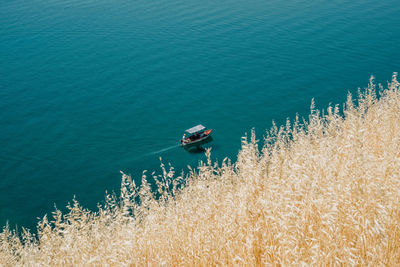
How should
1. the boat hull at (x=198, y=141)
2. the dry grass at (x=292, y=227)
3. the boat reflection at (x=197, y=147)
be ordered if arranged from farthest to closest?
the boat reflection at (x=197, y=147), the boat hull at (x=198, y=141), the dry grass at (x=292, y=227)

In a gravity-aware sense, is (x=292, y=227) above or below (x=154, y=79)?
above

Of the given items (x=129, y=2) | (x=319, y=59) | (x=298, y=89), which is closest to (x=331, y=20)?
(x=319, y=59)

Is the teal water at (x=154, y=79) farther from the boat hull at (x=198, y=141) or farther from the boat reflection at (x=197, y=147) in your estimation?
the boat hull at (x=198, y=141)

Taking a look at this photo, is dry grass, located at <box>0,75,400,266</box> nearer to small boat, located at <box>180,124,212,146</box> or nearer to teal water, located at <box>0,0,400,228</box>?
teal water, located at <box>0,0,400,228</box>

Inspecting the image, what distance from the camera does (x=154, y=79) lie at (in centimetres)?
3388

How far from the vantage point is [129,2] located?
Answer: 184 ft

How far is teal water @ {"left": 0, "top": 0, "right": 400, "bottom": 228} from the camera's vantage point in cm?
2414

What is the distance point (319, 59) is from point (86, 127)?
24.4 metres

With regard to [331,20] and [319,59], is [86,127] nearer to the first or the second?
[319,59]

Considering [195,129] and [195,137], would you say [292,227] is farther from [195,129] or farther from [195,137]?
[195,129]

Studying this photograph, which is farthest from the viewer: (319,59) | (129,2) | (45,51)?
(129,2)

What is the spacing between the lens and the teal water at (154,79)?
24.1 meters

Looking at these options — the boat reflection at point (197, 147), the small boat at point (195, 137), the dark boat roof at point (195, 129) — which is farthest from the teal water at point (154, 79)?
the dark boat roof at point (195, 129)

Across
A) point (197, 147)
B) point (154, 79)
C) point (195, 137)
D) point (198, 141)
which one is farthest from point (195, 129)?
point (154, 79)
